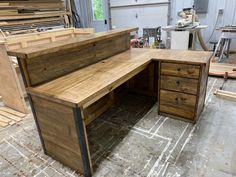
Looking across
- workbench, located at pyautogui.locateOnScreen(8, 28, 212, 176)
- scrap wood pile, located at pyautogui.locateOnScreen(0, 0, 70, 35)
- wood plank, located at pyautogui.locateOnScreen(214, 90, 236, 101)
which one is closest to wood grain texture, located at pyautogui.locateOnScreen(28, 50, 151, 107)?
workbench, located at pyautogui.locateOnScreen(8, 28, 212, 176)

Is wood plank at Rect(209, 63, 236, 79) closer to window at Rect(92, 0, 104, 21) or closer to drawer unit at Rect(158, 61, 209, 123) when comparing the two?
drawer unit at Rect(158, 61, 209, 123)

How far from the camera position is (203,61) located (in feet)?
6.16

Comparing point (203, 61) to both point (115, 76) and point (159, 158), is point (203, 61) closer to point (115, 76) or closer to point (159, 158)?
point (115, 76)

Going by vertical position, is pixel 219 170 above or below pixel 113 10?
below

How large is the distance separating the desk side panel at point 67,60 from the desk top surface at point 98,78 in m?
0.06

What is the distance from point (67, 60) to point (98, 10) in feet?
16.6

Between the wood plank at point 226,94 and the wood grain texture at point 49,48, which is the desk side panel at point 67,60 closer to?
the wood grain texture at point 49,48

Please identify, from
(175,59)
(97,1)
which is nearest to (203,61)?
(175,59)

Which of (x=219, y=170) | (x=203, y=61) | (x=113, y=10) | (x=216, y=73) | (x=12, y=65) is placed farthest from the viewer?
(x=113, y=10)

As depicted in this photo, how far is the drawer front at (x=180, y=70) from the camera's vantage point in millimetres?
1924

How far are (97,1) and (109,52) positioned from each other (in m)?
4.54

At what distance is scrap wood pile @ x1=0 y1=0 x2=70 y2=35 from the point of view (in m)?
3.91

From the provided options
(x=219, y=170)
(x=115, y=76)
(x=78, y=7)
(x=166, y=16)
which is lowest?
(x=219, y=170)

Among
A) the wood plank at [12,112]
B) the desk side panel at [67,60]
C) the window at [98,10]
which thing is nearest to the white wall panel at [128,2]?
the window at [98,10]
